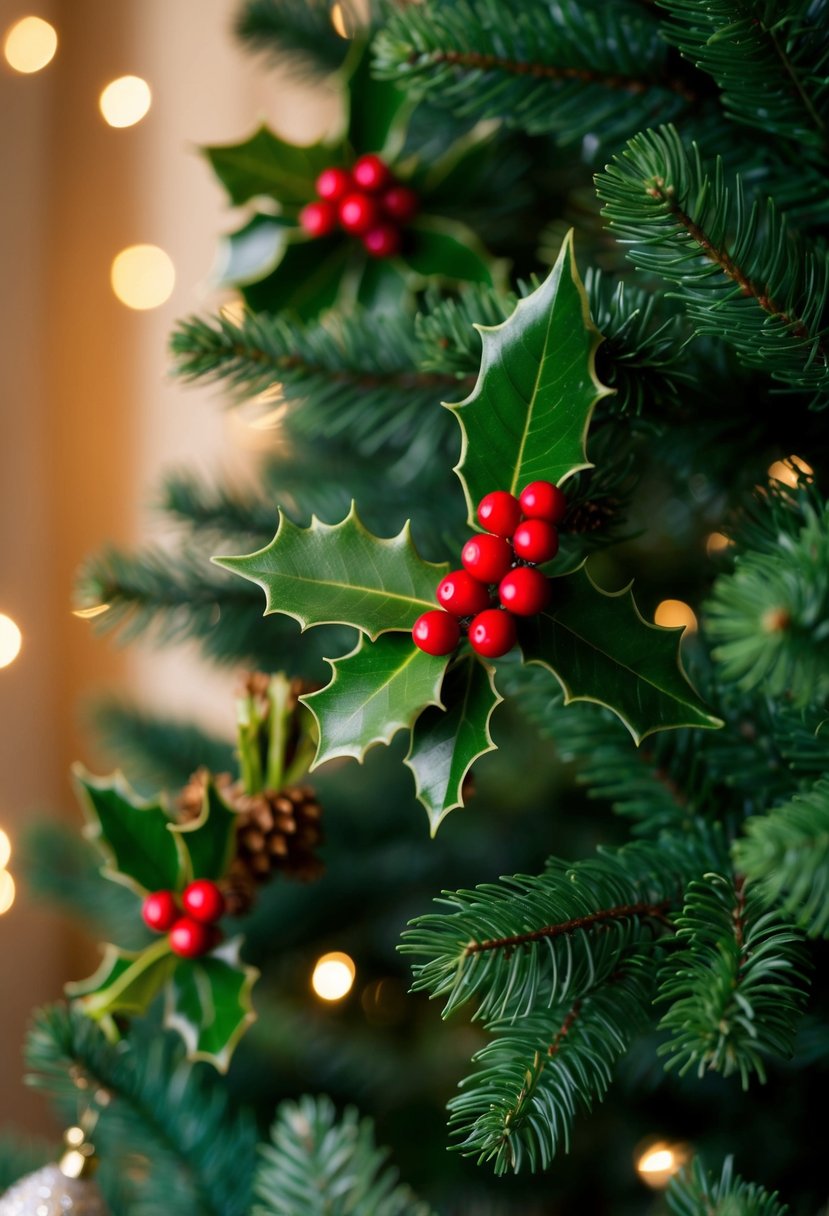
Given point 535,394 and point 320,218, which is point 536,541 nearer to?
point 535,394

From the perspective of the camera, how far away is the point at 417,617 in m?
0.34

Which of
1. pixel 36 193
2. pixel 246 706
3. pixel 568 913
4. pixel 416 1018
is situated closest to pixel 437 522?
pixel 246 706

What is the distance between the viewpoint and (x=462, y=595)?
319 mm

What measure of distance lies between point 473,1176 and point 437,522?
45 cm

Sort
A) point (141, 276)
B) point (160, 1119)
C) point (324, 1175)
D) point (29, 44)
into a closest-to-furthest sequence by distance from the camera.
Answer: point (324, 1175)
point (160, 1119)
point (29, 44)
point (141, 276)

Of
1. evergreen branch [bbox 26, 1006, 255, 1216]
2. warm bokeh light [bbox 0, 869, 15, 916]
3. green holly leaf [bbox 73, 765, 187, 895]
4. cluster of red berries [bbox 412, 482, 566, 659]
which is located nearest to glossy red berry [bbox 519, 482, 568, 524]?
cluster of red berries [bbox 412, 482, 566, 659]

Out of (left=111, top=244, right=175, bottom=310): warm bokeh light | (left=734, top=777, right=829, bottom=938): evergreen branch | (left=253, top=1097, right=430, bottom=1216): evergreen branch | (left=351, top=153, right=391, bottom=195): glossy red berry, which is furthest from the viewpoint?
(left=111, top=244, right=175, bottom=310): warm bokeh light

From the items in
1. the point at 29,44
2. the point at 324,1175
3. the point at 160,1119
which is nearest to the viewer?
the point at 324,1175

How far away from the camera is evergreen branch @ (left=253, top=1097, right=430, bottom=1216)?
359mm

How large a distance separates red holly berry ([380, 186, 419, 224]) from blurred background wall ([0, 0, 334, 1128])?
1.24 feet

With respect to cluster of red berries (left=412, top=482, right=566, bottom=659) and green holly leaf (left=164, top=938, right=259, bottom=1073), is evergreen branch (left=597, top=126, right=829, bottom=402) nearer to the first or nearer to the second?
cluster of red berries (left=412, top=482, right=566, bottom=659)

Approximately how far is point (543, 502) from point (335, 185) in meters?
0.29

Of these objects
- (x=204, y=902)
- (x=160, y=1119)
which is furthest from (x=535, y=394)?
(x=160, y=1119)

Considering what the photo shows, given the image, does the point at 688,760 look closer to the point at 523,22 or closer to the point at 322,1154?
the point at 322,1154
